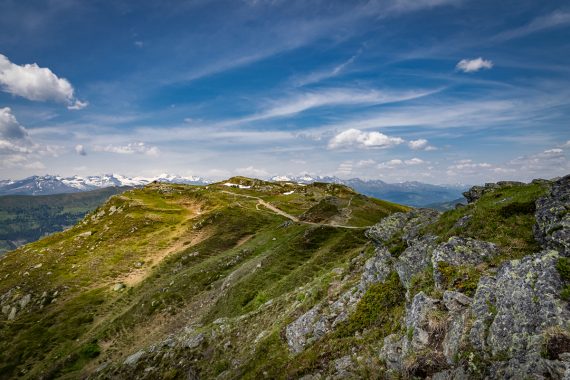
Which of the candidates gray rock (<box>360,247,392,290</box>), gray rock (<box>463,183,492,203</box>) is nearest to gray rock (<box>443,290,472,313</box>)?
gray rock (<box>360,247,392,290</box>)

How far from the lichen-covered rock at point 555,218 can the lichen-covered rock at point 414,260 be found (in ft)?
18.9

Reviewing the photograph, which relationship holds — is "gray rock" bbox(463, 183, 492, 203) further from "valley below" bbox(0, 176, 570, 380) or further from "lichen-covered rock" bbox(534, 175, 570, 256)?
"lichen-covered rock" bbox(534, 175, 570, 256)

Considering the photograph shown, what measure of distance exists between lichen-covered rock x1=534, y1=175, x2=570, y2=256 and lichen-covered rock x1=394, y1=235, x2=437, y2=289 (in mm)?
5766

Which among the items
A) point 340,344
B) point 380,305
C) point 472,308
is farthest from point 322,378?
point 472,308

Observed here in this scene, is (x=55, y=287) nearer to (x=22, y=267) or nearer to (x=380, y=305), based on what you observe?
(x=22, y=267)

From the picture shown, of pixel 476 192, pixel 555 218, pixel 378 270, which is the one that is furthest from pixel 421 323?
pixel 476 192

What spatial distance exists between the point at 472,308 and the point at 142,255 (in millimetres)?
93732

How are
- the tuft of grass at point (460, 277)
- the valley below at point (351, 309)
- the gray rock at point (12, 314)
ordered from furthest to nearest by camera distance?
the gray rock at point (12, 314) → the tuft of grass at point (460, 277) → the valley below at point (351, 309)

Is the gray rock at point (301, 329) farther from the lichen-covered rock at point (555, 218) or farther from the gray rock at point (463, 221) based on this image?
the lichen-covered rock at point (555, 218)

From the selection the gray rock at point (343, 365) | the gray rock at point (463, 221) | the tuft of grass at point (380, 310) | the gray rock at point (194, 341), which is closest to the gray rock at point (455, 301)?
the tuft of grass at point (380, 310)

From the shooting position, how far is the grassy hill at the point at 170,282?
31.5 m

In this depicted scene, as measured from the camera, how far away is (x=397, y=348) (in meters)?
16.0

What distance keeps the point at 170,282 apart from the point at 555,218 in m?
63.0

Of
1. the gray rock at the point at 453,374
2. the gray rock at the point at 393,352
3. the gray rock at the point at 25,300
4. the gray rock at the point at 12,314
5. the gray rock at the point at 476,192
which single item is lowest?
the gray rock at the point at 12,314
